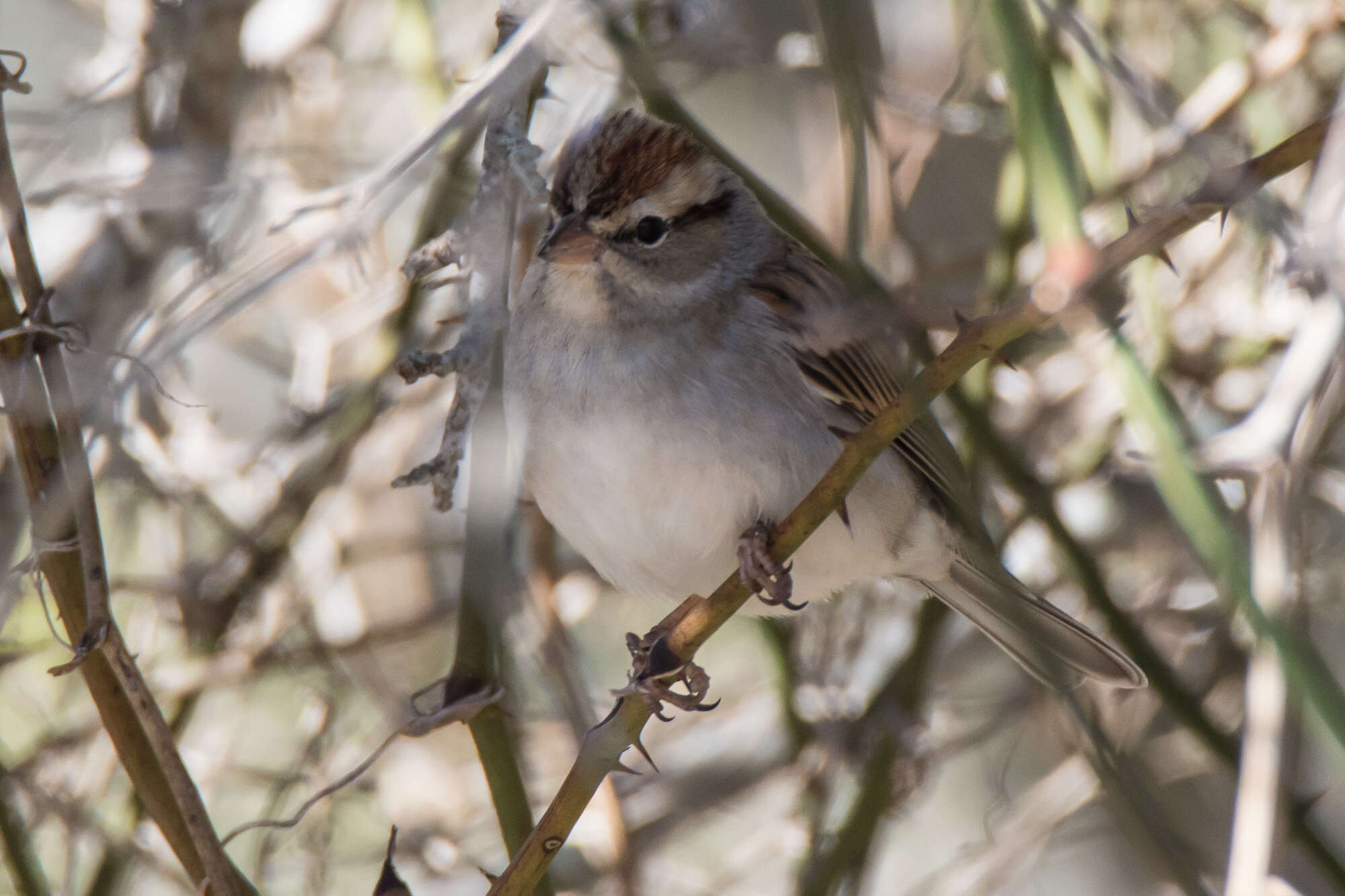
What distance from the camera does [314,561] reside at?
276cm

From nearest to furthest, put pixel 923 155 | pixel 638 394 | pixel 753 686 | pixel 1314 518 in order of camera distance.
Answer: pixel 638 394 < pixel 923 155 < pixel 1314 518 < pixel 753 686

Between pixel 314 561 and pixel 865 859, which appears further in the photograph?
pixel 314 561

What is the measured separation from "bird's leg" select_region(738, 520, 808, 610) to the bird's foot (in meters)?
0.14

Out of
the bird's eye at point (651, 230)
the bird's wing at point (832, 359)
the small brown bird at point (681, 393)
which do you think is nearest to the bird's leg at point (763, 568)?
the small brown bird at point (681, 393)

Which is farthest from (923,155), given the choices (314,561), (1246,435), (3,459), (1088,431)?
(3,459)

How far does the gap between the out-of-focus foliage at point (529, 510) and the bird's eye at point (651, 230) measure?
230mm

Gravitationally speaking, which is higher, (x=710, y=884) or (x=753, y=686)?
(x=753, y=686)

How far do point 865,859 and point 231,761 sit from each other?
52.1 inches

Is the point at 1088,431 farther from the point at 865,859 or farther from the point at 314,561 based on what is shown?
the point at 314,561

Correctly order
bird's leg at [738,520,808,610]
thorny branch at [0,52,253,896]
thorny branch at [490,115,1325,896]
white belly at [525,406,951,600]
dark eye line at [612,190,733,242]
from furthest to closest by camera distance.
Answer: dark eye line at [612,190,733,242], white belly at [525,406,951,600], bird's leg at [738,520,808,610], thorny branch at [0,52,253,896], thorny branch at [490,115,1325,896]

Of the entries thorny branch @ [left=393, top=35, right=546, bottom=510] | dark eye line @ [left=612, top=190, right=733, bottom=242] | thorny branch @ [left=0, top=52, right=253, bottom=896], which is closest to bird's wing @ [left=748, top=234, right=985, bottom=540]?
dark eye line @ [left=612, top=190, right=733, bottom=242]

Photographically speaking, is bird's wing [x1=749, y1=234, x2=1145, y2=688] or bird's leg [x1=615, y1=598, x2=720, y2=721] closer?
bird's leg [x1=615, y1=598, x2=720, y2=721]

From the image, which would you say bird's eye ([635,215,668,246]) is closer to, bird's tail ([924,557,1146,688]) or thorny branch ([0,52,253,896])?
bird's tail ([924,557,1146,688])

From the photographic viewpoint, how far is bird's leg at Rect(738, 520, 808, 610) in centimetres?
178
